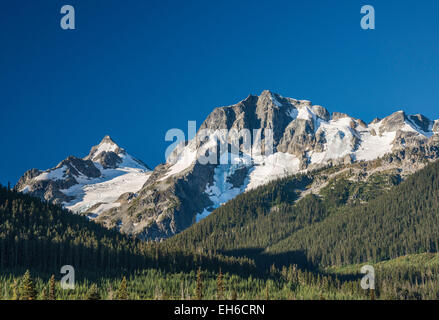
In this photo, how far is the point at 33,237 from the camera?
191 metres

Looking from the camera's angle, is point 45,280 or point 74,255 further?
point 74,255
